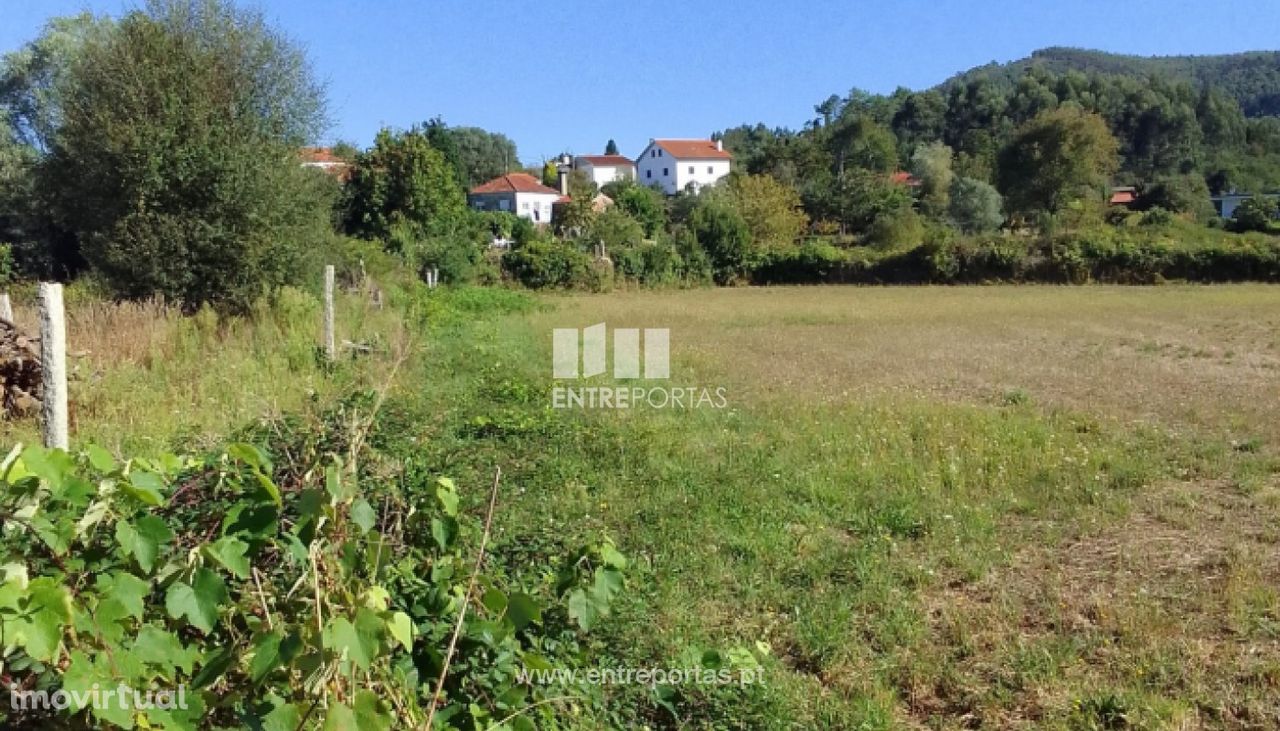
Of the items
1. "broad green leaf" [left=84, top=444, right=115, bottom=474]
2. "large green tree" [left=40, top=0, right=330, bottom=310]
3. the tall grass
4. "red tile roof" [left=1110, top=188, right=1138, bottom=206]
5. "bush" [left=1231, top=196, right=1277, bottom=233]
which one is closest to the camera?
"broad green leaf" [left=84, top=444, right=115, bottom=474]

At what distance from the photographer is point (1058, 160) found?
44750mm

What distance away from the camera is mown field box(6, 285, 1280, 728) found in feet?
10.4

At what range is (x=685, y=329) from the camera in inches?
691

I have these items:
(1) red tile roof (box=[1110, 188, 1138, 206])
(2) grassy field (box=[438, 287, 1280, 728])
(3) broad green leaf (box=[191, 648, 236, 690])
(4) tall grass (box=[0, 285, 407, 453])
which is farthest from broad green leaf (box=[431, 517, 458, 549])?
(1) red tile roof (box=[1110, 188, 1138, 206])

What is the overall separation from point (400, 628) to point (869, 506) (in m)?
4.20

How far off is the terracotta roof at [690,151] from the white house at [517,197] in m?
26.0

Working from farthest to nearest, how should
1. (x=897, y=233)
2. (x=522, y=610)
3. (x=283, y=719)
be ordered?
(x=897, y=233) < (x=522, y=610) < (x=283, y=719)

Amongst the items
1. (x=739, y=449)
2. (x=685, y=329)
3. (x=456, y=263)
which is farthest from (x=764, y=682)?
(x=456, y=263)

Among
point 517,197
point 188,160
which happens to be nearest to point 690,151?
point 517,197

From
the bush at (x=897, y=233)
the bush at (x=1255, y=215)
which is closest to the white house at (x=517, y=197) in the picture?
the bush at (x=897, y=233)

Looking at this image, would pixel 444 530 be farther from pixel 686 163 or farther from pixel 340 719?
pixel 686 163

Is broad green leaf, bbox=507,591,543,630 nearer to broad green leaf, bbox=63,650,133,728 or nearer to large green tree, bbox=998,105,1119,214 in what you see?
broad green leaf, bbox=63,650,133,728

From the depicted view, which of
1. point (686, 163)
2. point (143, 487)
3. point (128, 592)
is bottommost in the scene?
point (128, 592)

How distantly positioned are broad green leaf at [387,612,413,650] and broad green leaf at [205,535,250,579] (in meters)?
0.29
